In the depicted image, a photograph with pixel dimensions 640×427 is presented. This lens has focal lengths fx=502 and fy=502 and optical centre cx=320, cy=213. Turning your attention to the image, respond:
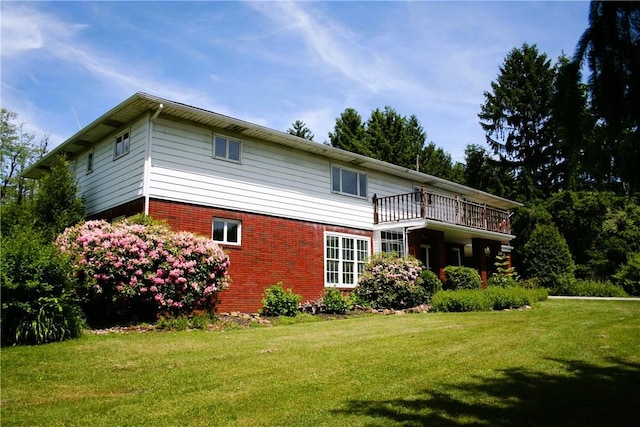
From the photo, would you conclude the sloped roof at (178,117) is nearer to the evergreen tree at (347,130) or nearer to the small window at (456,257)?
the small window at (456,257)

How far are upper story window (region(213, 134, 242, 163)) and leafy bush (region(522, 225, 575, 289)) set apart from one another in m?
18.5

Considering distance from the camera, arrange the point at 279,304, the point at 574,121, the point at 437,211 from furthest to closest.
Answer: the point at 437,211, the point at 279,304, the point at 574,121

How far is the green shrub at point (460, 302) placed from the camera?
15.1 m

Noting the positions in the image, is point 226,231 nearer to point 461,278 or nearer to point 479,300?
point 479,300

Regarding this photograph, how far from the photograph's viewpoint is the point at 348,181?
19.6m

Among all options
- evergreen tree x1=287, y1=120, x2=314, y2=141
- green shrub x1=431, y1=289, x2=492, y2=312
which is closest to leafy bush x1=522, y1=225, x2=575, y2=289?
green shrub x1=431, y1=289, x2=492, y2=312

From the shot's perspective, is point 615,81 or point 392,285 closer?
point 615,81

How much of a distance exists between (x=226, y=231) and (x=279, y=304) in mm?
2757

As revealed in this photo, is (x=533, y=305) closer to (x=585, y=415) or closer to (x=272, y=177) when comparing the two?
(x=272, y=177)

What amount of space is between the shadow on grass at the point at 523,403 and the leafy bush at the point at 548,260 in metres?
22.0

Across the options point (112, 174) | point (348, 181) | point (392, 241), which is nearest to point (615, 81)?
point (112, 174)

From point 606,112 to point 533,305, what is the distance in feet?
49.1

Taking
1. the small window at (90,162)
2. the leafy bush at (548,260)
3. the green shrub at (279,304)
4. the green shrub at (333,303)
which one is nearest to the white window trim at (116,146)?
the small window at (90,162)

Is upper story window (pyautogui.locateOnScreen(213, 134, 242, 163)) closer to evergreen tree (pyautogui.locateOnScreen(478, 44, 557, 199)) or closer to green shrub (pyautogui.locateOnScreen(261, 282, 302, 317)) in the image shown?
green shrub (pyautogui.locateOnScreen(261, 282, 302, 317))
